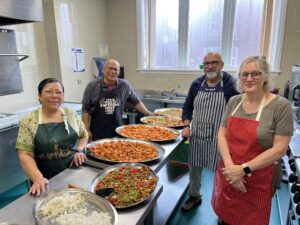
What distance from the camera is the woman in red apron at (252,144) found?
1.39 m

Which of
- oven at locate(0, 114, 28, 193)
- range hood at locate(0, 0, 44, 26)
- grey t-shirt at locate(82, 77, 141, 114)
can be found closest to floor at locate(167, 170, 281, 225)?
grey t-shirt at locate(82, 77, 141, 114)

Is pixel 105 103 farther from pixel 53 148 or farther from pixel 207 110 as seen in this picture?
pixel 207 110

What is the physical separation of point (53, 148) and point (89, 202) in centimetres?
56

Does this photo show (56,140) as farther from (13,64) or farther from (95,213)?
(13,64)

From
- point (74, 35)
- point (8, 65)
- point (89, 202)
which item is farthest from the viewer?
point (74, 35)

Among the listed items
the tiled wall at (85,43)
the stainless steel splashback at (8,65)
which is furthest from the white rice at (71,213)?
the tiled wall at (85,43)

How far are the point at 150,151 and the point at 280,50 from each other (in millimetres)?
2917

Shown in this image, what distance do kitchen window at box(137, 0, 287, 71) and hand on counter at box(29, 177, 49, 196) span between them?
348 centimetres

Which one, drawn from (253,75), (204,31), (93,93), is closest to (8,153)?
(93,93)

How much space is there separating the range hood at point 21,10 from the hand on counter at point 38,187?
1117 mm

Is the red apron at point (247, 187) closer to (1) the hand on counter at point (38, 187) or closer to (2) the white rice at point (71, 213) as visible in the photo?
(2) the white rice at point (71, 213)

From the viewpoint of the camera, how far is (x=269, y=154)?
4.52ft

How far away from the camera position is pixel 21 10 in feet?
5.38

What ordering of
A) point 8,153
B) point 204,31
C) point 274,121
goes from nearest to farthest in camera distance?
point 274,121 → point 8,153 → point 204,31
